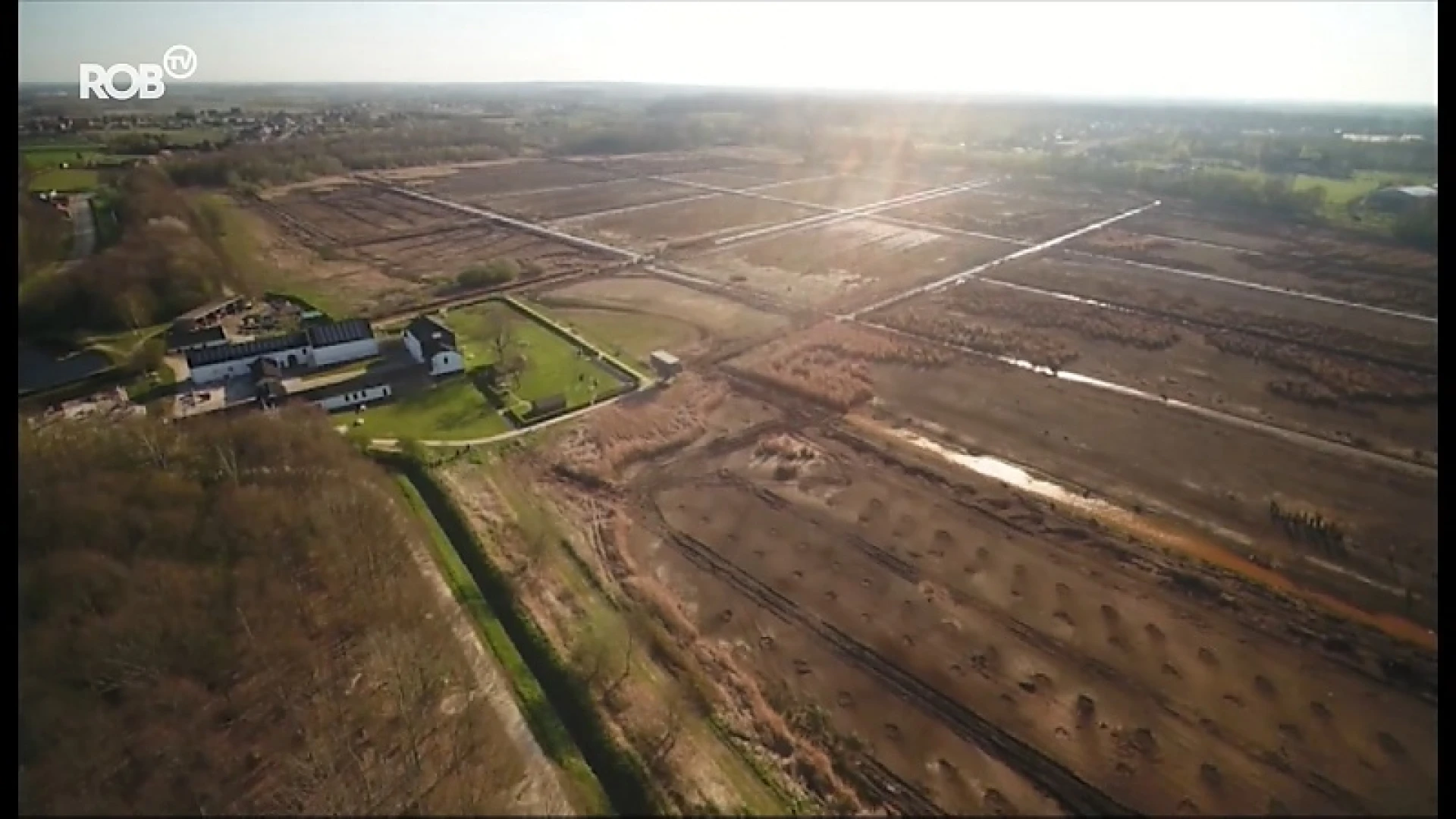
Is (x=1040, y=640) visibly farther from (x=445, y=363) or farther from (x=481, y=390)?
(x=445, y=363)

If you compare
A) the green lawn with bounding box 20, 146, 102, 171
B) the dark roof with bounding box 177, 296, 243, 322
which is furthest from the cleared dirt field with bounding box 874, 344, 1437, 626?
the green lawn with bounding box 20, 146, 102, 171

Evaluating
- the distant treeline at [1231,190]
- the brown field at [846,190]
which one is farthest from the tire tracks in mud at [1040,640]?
the distant treeline at [1231,190]

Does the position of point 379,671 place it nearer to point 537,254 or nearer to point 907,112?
point 537,254

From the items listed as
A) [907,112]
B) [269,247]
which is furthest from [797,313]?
[907,112]

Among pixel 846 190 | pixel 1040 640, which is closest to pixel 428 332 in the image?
pixel 1040 640

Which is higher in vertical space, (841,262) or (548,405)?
(841,262)

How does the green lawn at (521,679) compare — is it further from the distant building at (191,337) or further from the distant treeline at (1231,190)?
the distant treeline at (1231,190)
